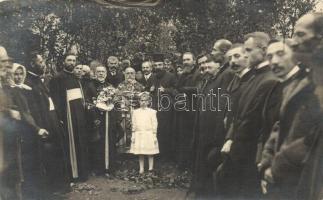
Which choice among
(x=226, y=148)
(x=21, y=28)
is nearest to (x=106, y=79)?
(x=21, y=28)

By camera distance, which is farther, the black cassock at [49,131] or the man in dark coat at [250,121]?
the black cassock at [49,131]

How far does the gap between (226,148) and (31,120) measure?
1.81 m

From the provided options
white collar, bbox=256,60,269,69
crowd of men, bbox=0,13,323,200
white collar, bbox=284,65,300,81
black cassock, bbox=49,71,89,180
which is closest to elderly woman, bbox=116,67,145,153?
crowd of men, bbox=0,13,323,200

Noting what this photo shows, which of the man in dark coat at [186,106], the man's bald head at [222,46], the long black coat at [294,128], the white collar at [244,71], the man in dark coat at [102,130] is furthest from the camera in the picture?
the man in dark coat at [102,130]

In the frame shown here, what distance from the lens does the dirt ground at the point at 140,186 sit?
199 inches

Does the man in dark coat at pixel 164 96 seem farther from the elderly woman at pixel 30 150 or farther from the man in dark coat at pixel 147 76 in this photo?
the elderly woman at pixel 30 150

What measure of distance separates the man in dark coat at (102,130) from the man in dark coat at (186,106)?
0.61m

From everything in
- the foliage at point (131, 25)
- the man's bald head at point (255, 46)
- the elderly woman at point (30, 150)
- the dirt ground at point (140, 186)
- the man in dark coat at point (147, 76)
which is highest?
the foliage at point (131, 25)

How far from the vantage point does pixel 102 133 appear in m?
5.33

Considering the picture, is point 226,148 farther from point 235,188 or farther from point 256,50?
point 256,50

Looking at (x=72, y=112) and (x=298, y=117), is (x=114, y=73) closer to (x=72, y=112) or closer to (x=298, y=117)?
(x=72, y=112)

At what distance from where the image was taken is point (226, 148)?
191 inches

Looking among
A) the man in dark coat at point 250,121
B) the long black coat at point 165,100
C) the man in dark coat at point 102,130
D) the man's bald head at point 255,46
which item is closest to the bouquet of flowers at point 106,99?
the man in dark coat at point 102,130

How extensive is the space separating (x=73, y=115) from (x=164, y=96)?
0.91 m
